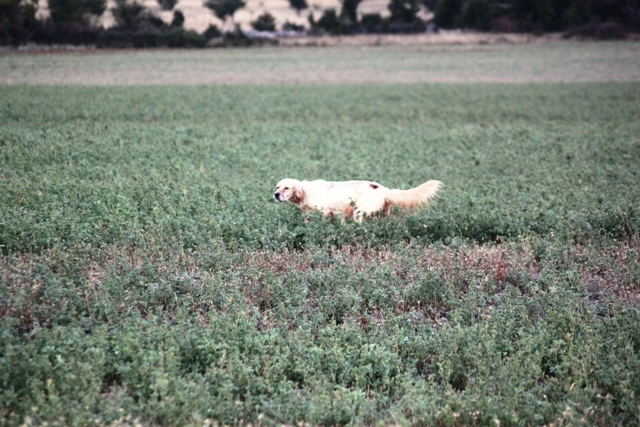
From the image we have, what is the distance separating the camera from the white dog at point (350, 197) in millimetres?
9500

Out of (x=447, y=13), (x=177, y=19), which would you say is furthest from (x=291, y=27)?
(x=447, y=13)

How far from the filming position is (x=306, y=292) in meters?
6.71

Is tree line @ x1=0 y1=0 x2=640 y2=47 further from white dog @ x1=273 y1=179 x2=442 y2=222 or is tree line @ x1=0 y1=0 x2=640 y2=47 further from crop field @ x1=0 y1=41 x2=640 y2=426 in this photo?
white dog @ x1=273 y1=179 x2=442 y2=222

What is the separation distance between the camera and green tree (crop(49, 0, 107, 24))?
25734 millimetres

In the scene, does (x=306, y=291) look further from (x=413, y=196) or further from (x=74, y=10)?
(x=74, y=10)

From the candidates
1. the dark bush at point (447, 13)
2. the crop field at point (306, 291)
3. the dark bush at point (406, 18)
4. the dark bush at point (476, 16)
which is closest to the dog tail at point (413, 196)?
the crop field at point (306, 291)

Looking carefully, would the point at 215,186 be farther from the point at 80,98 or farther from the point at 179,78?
the point at 179,78

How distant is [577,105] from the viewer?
84.1 ft

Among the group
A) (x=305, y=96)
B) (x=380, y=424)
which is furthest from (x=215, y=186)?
(x=305, y=96)

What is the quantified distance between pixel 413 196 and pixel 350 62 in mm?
36074

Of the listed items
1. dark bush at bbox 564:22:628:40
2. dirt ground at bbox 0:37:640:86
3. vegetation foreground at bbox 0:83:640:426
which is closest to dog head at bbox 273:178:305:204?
vegetation foreground at bbox 0:83:640:426

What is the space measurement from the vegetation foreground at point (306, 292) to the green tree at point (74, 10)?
13291 mm

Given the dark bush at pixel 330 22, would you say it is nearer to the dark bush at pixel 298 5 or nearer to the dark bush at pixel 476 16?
the dark bush at pixel 298 5

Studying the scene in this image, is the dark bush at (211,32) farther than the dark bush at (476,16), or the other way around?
the dark bush at (476,16)
